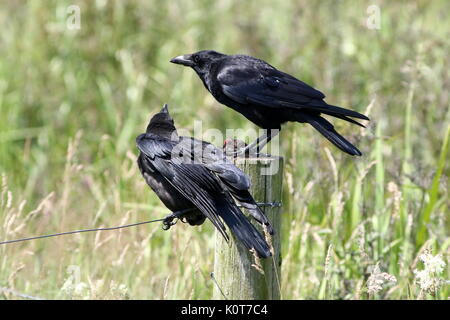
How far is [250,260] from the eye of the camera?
3.02m

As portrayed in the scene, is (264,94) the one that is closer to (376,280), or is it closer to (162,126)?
(162,126)

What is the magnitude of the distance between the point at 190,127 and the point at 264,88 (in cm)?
132

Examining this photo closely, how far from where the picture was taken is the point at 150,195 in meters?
5.25

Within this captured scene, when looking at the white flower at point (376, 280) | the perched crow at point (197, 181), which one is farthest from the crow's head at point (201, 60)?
the white flower at point (376, 280)

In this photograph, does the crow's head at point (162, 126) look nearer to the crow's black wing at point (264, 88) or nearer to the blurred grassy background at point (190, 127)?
the crow's black wing at point (264, 88)

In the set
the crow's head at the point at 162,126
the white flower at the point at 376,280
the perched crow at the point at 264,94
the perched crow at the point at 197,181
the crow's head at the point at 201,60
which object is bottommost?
the white flower at the point at 376,280

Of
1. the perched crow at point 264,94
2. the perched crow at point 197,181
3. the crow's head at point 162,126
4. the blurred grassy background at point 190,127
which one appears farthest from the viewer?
the blurred grassy background at point 190,127

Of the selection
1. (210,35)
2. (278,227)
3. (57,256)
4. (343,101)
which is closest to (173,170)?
(278,227)

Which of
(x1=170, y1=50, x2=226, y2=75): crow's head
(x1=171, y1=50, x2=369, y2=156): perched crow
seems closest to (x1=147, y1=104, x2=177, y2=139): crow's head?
(x1=171, y1=50, x2=369, y2=156): perched crow

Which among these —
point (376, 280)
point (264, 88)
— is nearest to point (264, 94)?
point (264, 88)

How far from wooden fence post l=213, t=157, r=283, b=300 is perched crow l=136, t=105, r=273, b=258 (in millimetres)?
122

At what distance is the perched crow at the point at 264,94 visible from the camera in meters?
3.87

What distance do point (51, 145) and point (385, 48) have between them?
11.1 ft

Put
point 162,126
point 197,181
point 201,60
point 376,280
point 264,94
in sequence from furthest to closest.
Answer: point 201,60 < point 264,94 < point 162,126 < point 197,181 < point 376,280
